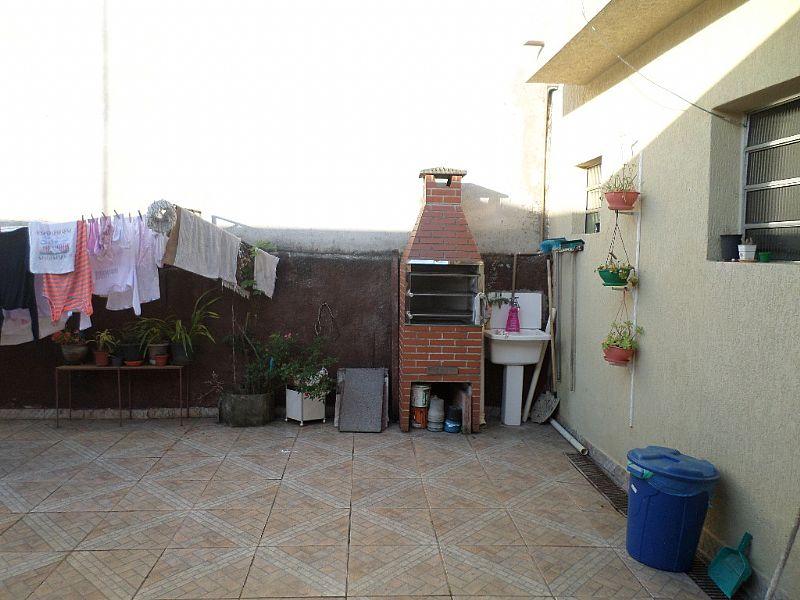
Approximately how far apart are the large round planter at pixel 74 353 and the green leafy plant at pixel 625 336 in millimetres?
5139

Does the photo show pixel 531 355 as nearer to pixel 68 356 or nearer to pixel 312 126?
pixel 312 126

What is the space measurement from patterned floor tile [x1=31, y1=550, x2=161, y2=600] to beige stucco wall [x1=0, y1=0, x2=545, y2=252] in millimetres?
4112

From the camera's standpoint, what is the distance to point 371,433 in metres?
6.62

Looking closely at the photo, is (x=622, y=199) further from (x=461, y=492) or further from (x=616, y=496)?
(x=461, y=492)

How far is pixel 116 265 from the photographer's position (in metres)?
5.99

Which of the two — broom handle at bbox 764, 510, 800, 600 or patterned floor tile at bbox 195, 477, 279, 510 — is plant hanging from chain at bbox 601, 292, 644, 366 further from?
patterned floor tile at bbox 195, 477, 279, 510

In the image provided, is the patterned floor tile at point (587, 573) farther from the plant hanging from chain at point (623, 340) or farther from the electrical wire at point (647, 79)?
the electrical wire at point (647, 79)

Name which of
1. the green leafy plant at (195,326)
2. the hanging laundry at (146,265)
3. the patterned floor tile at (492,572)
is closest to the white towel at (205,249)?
the hanging laundry at (146,265)

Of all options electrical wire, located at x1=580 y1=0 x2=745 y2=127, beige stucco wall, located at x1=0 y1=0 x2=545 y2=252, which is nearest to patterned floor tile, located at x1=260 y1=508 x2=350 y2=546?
beige stucco wall, located at x1=0 y1=0 x2=545 y2=252

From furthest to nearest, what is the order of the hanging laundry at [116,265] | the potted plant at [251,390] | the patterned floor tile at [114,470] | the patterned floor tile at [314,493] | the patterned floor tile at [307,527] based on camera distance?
the potted plant at [251,390] < the hanging laundry at [116,265] < the patterned floor tile at [114,470] < the patterned floor tile at [314,493] < the patterned floor tile at [307,527]

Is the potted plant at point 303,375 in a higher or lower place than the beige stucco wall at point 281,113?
lower

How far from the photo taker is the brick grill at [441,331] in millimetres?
6648

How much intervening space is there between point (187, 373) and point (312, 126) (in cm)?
311

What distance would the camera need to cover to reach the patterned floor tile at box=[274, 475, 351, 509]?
4.77 metres
